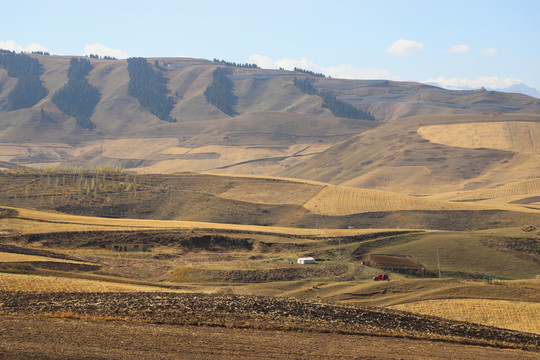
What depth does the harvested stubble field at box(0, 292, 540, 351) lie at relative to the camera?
82.3 ft

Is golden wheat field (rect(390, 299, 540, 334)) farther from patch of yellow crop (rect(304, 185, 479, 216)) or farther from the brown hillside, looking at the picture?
the brown hillside

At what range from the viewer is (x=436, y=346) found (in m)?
24.0

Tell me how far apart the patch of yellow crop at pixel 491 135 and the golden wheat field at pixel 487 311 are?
420 feet

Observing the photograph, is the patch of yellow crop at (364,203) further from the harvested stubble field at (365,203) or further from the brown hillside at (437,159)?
the brown hillside at (437,159)

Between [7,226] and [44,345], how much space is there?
52.4 metres

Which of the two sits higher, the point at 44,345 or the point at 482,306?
the point at 44,345

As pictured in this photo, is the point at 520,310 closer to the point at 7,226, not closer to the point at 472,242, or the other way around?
the point at 472,242

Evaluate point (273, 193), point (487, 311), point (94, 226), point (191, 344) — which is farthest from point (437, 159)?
point (191, 344)

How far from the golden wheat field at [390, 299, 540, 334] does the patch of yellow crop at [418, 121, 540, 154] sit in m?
128

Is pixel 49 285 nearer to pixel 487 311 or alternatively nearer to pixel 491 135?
pixel 487 311

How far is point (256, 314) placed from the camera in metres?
27.1

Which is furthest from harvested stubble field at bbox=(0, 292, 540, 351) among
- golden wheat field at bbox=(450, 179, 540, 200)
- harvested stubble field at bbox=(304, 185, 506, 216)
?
golden wheat field at bbox=(450, 179, 540, 200)

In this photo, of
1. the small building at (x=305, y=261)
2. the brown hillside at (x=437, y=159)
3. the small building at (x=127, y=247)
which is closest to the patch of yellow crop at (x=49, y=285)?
the small building at (x=305, y=261)

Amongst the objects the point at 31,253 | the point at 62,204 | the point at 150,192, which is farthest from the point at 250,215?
the point at 31,253
